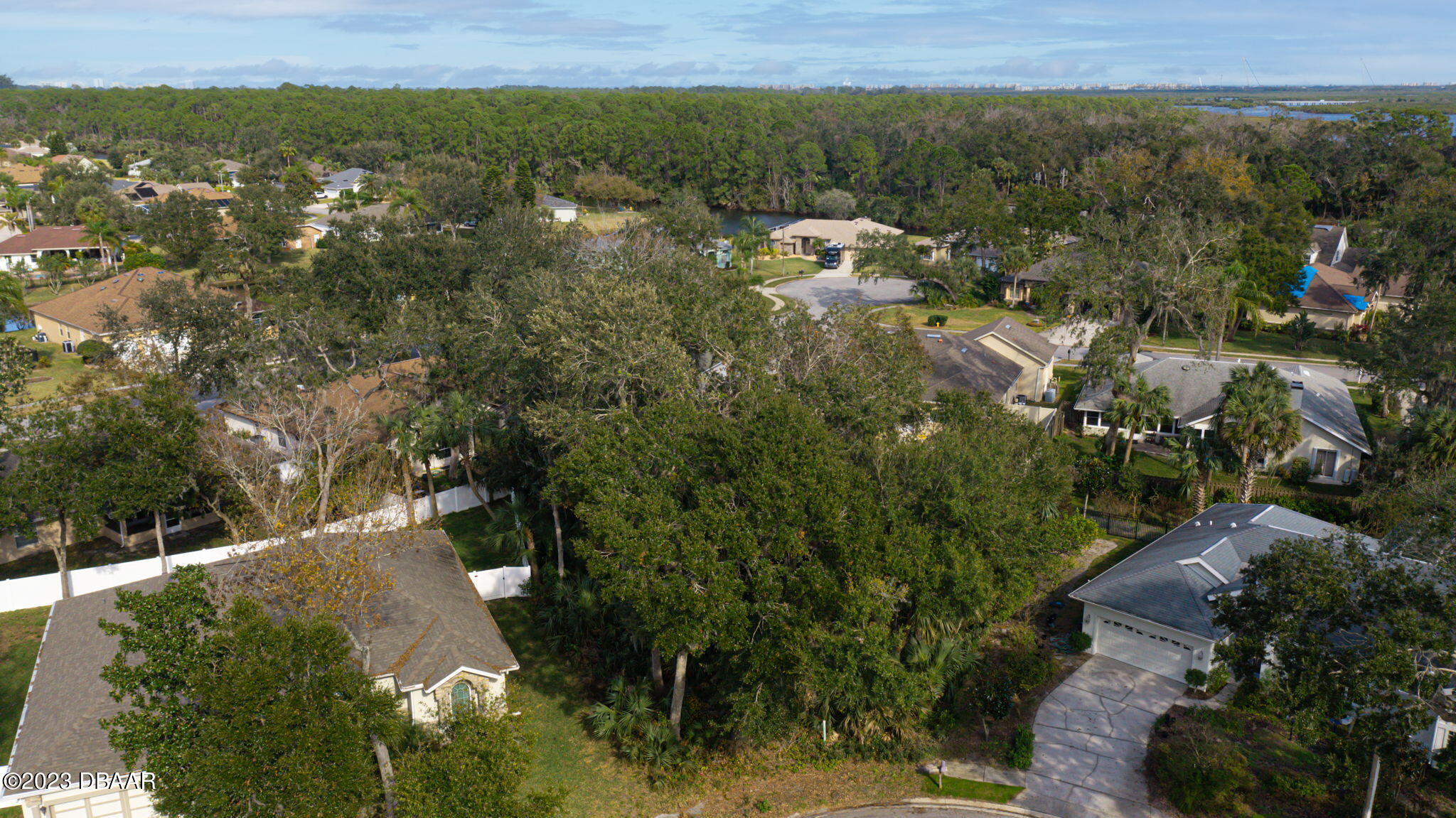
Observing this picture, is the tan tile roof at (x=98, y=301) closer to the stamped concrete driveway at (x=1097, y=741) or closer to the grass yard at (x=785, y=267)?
the grass yard at (x=785, y=267)

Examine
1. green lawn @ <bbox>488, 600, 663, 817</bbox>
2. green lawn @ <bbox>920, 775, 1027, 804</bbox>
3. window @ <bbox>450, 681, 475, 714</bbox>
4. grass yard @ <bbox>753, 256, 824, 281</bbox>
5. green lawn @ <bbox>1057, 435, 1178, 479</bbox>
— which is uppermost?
grass yard @ <bbox>753, 256, 824, 281</bbox>

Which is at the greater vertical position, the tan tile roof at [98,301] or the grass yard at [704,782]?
the tan tile roof at [98,301]

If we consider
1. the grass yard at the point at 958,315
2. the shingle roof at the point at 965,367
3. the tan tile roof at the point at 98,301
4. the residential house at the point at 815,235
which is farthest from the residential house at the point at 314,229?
the shingle roof at the point at 965,367

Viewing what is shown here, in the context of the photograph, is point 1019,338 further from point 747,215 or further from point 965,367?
point 747,215

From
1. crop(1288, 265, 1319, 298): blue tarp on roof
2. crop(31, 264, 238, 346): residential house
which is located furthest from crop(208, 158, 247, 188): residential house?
crop(1288, 265, 1319, 298): blue tarp on roof

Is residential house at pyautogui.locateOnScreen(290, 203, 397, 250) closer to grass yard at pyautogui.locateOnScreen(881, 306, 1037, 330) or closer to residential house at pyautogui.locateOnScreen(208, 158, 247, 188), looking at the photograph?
residential house at pyautogui.locateOnScreen(208, 158, 247, 188)
